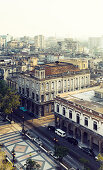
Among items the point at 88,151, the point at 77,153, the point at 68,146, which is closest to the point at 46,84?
the point at 68,146

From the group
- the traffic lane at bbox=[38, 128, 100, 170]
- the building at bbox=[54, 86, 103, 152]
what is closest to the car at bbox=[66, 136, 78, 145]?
the traffic lane at bbox=[38, 128, 100, 170]

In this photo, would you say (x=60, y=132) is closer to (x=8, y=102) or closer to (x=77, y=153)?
(x=77, y=153)

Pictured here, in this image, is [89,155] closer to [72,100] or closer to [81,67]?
[72,100]

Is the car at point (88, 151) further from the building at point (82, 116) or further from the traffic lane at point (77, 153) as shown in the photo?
the building at point (82, 116)

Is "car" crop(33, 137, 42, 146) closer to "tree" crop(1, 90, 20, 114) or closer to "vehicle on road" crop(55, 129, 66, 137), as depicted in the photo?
"vehicle on road" crop(55, 129, 66, 137)

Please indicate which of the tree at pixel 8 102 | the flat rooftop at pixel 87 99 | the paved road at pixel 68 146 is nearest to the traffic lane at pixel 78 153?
the paved road at pixel 68 146

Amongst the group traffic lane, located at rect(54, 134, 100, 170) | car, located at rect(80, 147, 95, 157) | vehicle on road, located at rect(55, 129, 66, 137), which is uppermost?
vehicle on road, located at rect(55, 129, 66, 137)
